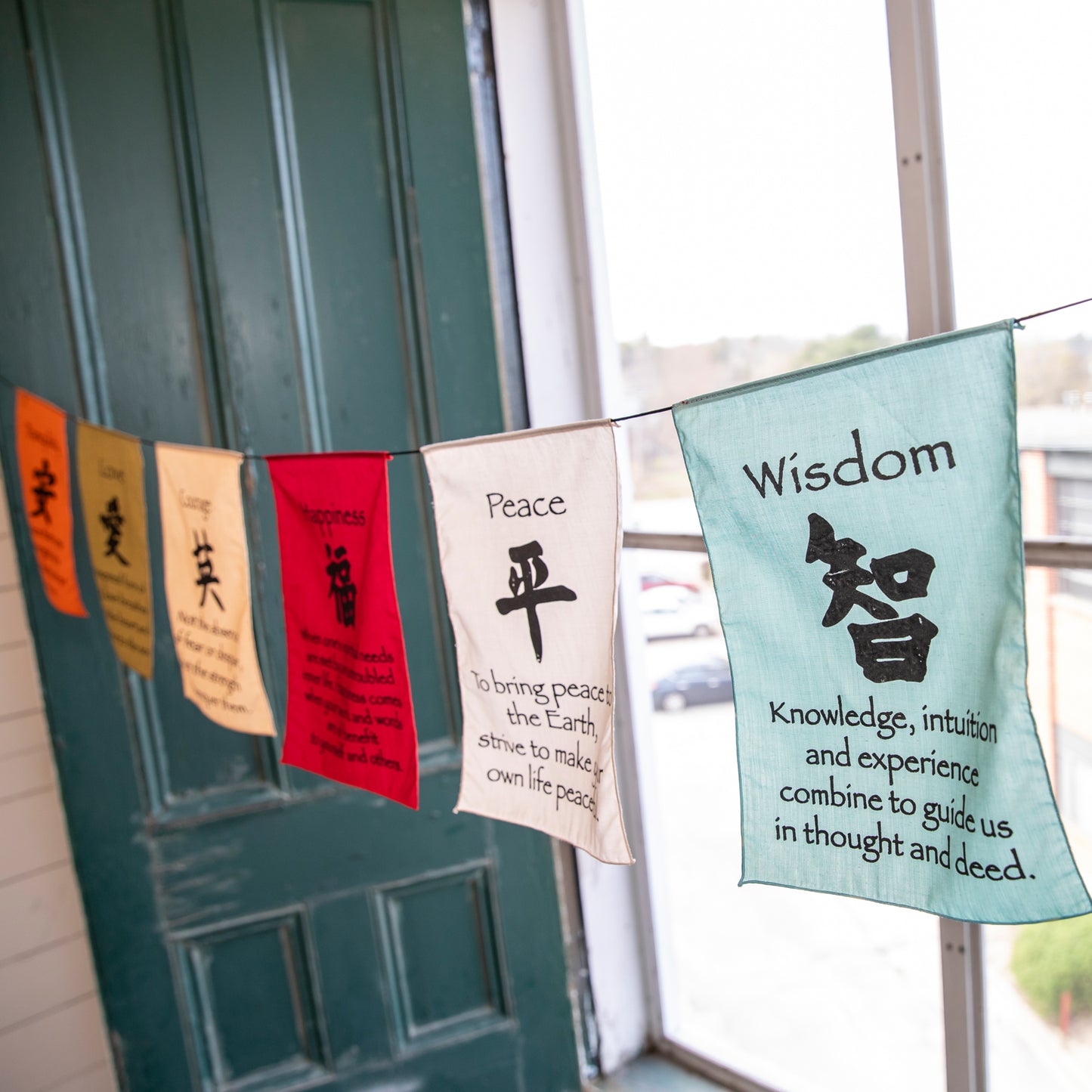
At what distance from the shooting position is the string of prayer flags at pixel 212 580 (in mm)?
1671

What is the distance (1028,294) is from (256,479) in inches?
64.0

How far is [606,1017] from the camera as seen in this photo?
103 inches

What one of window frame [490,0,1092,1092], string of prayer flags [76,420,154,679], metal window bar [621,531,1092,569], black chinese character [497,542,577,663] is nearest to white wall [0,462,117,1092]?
string of prayer flags [76,420,154,679]

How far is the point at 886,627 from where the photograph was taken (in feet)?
3.47

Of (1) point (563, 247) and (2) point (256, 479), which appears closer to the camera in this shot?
(2) point (256, 479)

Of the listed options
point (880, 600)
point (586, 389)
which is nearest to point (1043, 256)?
point (880, 600)

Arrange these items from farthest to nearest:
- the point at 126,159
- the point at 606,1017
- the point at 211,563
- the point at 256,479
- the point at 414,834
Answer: the point at 606,1017 < the point at 414,834 < the point at 256,479 < the point at 126,159 < the point at 211,563

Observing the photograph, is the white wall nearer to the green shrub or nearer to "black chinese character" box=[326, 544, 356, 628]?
"black chinese character" box=[326, 544, 356, 628]

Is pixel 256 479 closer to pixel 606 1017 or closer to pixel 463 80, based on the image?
pixel 463 80

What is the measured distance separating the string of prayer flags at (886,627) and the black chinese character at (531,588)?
286mm

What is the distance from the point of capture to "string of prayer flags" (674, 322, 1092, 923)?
0.98 meters

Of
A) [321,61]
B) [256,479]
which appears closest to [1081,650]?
[256,479]

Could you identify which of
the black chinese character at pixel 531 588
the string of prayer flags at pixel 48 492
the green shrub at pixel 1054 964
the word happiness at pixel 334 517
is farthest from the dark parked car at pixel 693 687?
the string of prayer flags at pixel 48 492

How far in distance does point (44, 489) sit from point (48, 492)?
0.07ft
